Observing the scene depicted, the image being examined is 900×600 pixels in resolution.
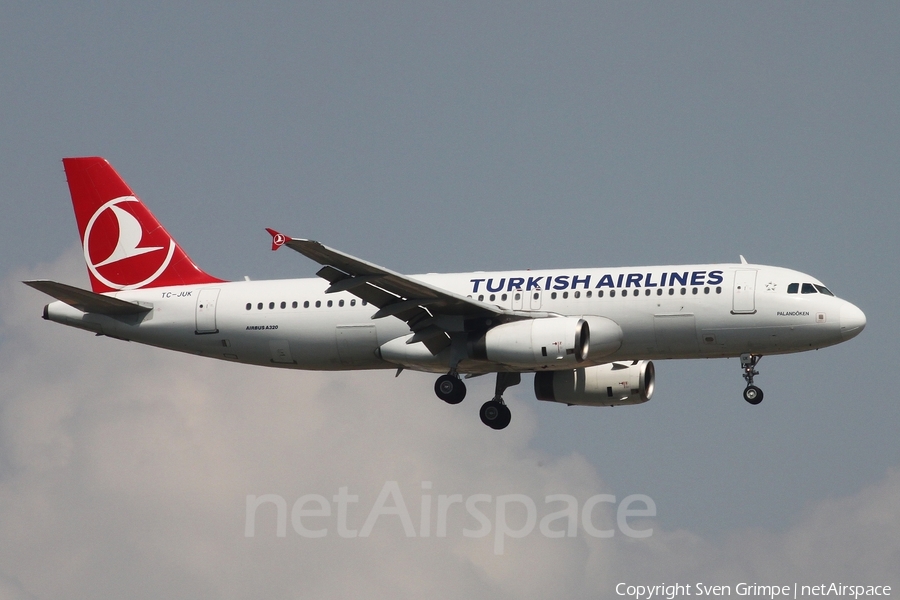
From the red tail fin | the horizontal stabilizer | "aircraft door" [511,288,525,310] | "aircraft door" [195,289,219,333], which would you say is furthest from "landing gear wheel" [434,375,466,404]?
the horizontal stabilizer

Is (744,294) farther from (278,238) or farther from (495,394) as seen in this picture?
(278,238)

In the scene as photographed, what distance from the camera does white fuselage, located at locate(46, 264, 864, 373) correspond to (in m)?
42.9

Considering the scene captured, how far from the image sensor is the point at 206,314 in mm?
47969

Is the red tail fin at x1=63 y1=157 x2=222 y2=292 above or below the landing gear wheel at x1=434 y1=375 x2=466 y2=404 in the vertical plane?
above

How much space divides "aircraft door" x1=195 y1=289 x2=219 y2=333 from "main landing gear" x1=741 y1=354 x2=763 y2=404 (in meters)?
17.7

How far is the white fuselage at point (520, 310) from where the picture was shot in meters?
42.9

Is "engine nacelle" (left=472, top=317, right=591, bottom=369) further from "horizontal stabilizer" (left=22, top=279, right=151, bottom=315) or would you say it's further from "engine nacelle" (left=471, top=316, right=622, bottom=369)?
"horizontal stabilizer" (left=22, top=279, right=151, bottom=315)

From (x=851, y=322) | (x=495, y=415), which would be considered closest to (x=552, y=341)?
(x=495, y=415)

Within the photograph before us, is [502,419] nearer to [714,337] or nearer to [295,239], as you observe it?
[714,337]

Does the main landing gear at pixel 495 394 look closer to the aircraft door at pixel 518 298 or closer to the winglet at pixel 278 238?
the aircraft door at pixel 518 298

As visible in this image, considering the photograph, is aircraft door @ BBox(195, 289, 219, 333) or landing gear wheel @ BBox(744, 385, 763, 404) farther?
aircraft door @ BBox(195, 289, 219, 333)

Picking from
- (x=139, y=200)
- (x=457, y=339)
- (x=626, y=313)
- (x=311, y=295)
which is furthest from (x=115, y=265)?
(x=626, y=313)

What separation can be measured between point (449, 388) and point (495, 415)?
2.89m

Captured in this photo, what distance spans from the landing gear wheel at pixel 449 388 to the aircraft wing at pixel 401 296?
3.67 feet
